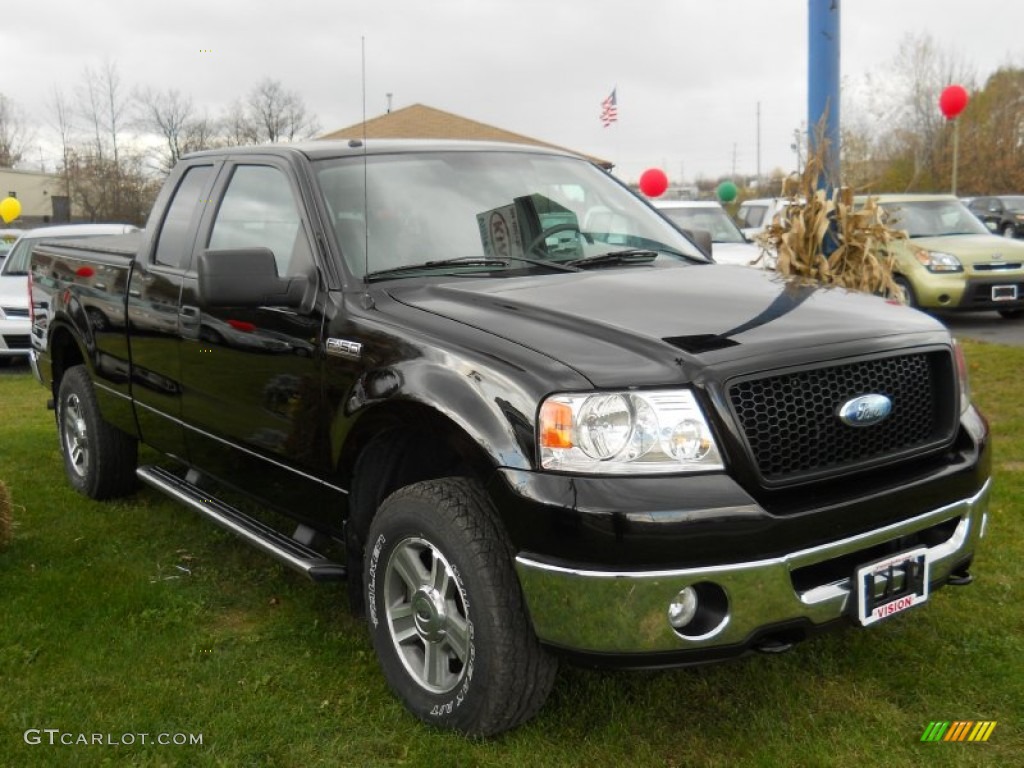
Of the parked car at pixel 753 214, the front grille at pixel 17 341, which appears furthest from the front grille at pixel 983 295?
the front grille at pixel 17 341

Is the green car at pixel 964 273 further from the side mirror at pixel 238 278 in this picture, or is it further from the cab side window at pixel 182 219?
the side mirror at pixel 238 278

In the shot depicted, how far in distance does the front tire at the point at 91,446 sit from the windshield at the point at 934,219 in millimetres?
11022

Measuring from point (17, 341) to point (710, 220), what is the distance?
27.5ft

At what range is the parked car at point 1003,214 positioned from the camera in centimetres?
3040

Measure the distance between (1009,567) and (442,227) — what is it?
107 inches

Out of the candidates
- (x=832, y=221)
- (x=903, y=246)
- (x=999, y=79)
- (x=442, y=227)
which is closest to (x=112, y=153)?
(x=999, y=79)

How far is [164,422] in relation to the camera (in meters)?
4.83

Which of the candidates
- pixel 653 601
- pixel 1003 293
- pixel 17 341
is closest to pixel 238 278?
pixel 653 601

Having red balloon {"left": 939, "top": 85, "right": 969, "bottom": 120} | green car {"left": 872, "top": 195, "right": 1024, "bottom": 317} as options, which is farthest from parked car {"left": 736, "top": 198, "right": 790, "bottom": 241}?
red balloon {"left": 939, "top": 85, "right": 969, "bottom": 120}

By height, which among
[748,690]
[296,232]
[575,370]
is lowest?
[748,690]

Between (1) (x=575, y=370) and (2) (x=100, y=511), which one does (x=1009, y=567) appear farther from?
(2) (x=100, y=511)

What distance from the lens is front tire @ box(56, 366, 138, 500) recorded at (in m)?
5.68

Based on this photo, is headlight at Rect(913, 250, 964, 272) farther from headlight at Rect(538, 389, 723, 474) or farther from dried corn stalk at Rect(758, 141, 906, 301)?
headlight at Rect(538, 389, 723, 474)

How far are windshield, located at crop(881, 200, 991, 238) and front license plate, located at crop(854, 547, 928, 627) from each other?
38.7 feet
